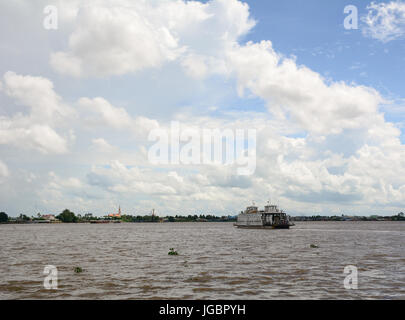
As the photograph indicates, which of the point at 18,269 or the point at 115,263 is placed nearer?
the point at 18,269
